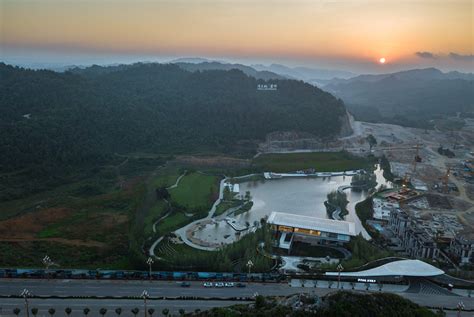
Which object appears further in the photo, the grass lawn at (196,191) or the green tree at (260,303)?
the grass lawn at (196,191)

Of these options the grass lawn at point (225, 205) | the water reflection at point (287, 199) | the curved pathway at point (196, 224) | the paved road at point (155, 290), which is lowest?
the water reflection at point (287, 199)

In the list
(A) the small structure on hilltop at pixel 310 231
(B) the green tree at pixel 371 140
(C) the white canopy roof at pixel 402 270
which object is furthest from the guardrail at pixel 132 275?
(B) the green tree at pixel 371 140

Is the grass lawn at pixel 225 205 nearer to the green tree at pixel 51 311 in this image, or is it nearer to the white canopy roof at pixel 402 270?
the white canopy roof at pixel 402 270

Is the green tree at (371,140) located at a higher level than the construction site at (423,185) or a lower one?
higher

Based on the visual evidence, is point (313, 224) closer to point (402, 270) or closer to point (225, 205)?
point (402, 270)

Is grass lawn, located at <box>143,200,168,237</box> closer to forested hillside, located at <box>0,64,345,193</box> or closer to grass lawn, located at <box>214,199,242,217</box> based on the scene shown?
grass lawn, located at <box>214,199,242,217</box>

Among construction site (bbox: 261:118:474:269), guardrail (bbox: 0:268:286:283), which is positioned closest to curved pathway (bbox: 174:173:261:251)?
guardrail (bbox: 0:268:286:283)

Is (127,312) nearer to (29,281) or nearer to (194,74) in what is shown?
(29,281)

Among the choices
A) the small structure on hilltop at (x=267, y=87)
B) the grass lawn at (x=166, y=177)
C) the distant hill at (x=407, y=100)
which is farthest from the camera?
the distant hill at (x=407, y=100)
